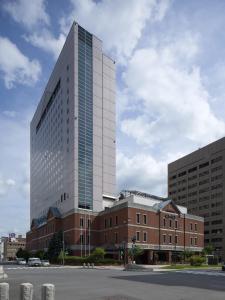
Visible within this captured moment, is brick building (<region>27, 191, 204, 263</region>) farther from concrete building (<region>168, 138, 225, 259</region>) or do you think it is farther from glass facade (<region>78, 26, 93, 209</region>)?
concrete building (<region>168, 138, 225, 259</region>)

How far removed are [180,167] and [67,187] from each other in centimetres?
7116

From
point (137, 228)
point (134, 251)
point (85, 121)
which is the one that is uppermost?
point (85, 121)

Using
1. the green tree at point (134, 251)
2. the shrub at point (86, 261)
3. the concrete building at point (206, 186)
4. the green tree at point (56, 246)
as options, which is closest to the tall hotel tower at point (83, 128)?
the green tree at point (56, 246)

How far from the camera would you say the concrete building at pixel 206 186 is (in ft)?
464

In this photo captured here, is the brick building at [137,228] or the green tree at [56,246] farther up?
the brick building at [137,228]

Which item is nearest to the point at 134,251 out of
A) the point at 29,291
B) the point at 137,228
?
the point at 137,228

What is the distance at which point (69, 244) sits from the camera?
100000 mm

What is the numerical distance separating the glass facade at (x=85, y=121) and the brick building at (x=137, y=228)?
18.4 ft

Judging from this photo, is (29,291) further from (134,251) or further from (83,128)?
(83,128)

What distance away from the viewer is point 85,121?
10625cm

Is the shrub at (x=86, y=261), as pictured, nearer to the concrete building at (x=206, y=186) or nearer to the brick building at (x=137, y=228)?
the brick building at (x=137, y=228)

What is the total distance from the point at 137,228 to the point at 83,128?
97.2 feet

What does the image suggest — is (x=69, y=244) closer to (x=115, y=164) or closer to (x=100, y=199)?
(x=100, y=199)

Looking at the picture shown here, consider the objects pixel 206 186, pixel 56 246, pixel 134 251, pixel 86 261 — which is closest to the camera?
pixel 134 251
